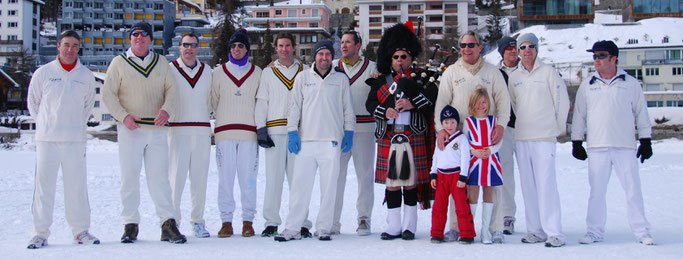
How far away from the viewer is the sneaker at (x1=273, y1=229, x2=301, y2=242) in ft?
17.9

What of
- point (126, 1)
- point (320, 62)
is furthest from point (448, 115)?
point (126, 1)

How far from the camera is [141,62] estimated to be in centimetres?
572

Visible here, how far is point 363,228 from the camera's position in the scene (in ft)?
19.9

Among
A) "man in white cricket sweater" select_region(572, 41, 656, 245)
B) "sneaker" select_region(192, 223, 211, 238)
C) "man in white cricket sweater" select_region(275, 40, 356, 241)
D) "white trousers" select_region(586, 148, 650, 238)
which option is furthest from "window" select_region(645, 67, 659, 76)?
"sneaker" select_region(192, 223, 211, 238)

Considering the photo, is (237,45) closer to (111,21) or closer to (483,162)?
(483,162)

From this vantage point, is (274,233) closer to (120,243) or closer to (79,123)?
(120,243)

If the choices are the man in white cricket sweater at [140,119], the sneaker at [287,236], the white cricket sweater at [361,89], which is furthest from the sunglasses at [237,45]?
the sneaker at [287,236]

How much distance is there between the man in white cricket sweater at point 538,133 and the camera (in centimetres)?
545

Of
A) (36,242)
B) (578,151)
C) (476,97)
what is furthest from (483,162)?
(36,242)

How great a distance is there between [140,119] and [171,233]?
46.6 inches

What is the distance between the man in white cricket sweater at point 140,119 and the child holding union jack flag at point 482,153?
295cm

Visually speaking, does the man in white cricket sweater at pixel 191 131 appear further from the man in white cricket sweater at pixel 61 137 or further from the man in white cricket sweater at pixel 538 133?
the man in white cricket sweater at pixel 538 133

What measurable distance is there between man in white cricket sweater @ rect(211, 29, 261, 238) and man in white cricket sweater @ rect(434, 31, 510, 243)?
2021 millimetres

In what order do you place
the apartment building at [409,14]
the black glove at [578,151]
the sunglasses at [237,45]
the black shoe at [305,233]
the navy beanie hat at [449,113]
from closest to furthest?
the navy beanie hat at [449,113] → the black glove at [578,151] → the black shoe at [305,233] → the sunglasses at [237,45] → the apartment building at [409,14]
